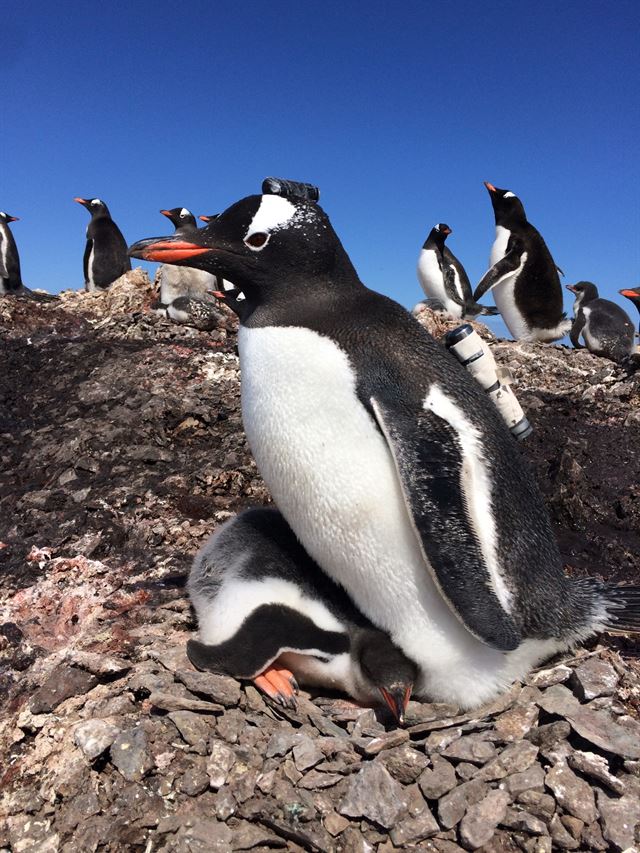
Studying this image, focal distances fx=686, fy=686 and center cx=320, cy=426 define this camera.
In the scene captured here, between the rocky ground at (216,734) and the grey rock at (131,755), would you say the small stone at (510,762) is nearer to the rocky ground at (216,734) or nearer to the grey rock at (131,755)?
the rocky ground at (216,734)

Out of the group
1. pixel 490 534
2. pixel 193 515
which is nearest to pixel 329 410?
pixel 490 534

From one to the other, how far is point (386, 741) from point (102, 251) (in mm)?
13943

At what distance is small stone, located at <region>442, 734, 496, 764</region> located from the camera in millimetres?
2131

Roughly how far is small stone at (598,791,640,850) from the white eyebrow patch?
2122mm

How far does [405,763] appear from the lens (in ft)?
6.91

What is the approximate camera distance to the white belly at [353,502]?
233cm

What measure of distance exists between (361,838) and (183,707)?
0.70m

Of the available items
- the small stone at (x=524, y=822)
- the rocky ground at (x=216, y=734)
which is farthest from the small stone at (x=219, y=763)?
the small stone at (x=524, y=822)

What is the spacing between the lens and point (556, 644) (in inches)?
101

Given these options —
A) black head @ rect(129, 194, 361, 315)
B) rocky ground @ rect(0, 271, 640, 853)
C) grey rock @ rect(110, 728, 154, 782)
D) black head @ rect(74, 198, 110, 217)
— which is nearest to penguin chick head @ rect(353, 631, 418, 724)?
rocky ground @ rect(0, 271, 640, 853)

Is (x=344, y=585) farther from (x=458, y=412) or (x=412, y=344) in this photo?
(x=412, y=344)

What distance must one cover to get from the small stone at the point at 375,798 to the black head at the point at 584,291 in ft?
40.1

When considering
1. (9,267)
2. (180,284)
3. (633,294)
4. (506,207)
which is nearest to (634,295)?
(633,294)

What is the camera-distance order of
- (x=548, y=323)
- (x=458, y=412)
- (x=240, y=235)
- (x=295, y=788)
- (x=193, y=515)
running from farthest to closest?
1. (x=548, y=323)
2. (x=193, y=515)
3. (x=240, y=235)
4. (x=458, y=412)
5. (x=295, y=788)
